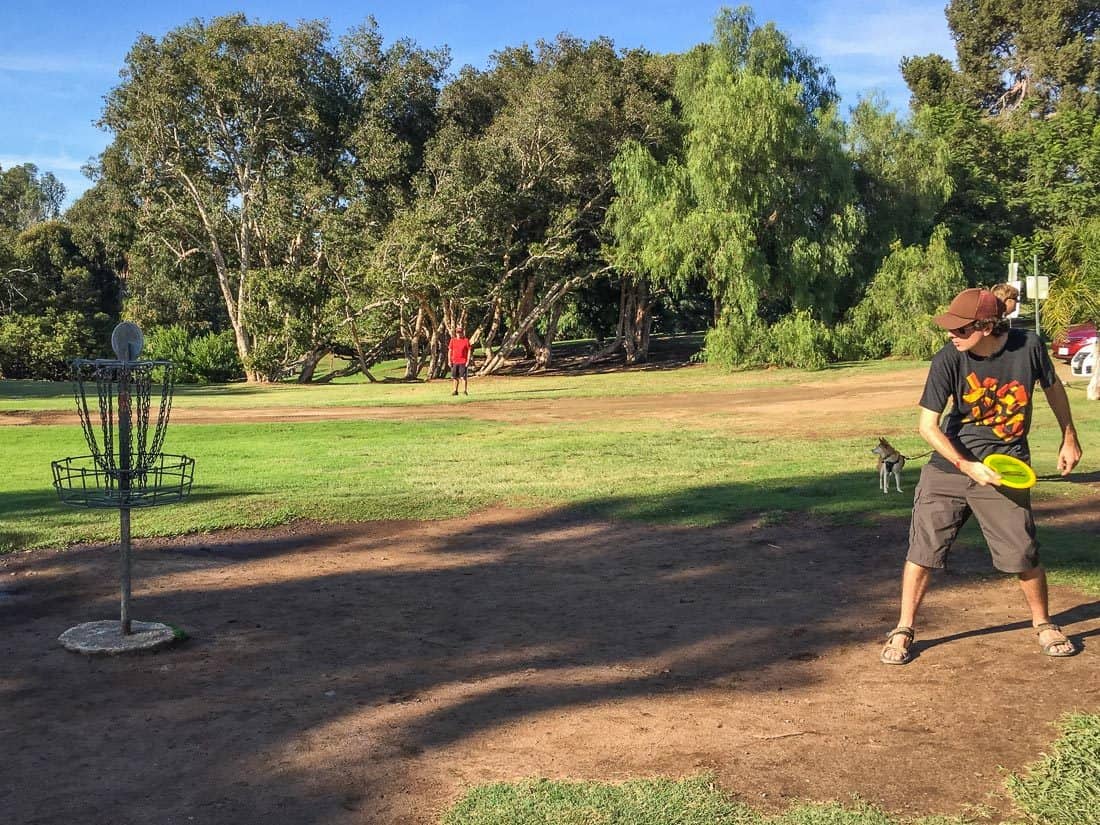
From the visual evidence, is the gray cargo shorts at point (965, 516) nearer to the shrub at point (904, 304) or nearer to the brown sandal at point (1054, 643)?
the brown sandal at point (1054, 643)

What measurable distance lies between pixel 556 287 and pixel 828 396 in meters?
18.1

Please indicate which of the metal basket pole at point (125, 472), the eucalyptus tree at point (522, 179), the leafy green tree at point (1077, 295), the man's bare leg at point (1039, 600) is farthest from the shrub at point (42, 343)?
the man's bare leg at point (1039, 600)

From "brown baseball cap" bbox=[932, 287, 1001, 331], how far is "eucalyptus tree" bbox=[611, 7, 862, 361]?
27.8 metres

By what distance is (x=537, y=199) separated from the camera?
127 feet

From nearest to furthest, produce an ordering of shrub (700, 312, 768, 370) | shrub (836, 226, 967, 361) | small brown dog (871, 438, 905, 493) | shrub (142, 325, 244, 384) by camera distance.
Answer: small brown dog (871, 438, 905, 493) < shrub (836, 226, 967, 361) < shrub (700, 312, 768, 370) < shrub (142, 325, 244, 384)

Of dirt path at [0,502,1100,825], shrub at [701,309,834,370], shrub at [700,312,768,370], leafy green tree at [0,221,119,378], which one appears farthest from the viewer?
leafy green tree at [0,221,119,378]

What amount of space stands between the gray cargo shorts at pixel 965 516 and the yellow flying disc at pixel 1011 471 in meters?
0.16

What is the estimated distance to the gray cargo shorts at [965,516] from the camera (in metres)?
5.15

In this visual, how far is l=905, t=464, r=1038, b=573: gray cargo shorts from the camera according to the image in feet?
16.9

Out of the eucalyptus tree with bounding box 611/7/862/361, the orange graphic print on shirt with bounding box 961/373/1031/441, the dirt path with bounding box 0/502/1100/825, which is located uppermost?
the eucalyptus tree with bounding box 611/7/862/361

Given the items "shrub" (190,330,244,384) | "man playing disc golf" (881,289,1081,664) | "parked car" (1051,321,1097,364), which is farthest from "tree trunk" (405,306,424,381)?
"man playing disc golf" (881,289,1081,664)

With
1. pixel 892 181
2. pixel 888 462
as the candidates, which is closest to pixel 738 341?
pixel 892 181

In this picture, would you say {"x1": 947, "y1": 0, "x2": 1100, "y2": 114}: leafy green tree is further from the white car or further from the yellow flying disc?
the yellow flying disc

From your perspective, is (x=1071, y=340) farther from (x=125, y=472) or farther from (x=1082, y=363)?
(x=125, y=472)
